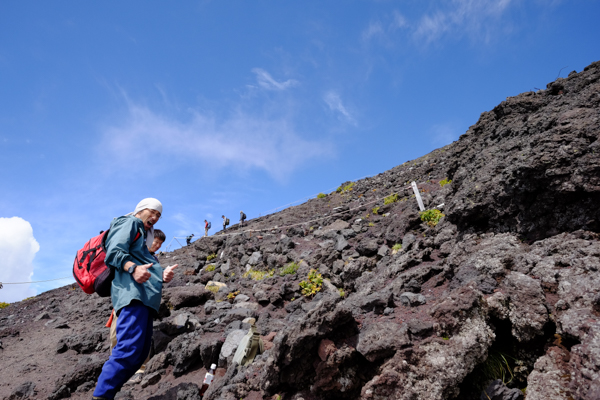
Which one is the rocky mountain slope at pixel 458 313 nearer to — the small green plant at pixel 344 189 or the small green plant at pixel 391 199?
the small green plant at pixel 391 199

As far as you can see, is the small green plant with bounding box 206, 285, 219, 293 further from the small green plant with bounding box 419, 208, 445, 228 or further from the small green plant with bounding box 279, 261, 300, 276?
the small green plant with bounding box 419, 208, 445, 228

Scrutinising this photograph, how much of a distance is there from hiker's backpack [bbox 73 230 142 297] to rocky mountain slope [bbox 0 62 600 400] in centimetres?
203

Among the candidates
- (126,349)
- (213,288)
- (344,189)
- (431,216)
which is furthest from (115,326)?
(344,189)

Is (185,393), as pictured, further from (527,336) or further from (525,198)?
(525,198)

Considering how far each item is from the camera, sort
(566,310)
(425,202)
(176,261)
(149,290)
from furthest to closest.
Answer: (176,261), (425,202), (149,290), (566,310)

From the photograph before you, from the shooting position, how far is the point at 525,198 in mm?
4215

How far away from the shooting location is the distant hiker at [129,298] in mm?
3111

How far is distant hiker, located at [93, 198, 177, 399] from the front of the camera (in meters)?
3.11

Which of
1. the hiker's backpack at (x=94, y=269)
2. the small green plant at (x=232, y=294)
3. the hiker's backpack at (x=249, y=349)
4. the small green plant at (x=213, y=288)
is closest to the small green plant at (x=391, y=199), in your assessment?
the small green plant at (x=232, y=294)

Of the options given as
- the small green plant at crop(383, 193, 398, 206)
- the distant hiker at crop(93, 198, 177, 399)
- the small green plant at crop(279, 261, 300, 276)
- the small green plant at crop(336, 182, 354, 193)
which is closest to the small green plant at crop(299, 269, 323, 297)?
the small green plant at crop(279, 261, 300, 276)

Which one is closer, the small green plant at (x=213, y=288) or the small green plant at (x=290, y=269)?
the small green plant at (x=213, y=288)

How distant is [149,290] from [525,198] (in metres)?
4.99

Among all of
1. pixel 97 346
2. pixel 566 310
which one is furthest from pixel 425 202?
pixel 97 346

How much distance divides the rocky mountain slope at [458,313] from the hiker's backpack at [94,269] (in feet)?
6.68
